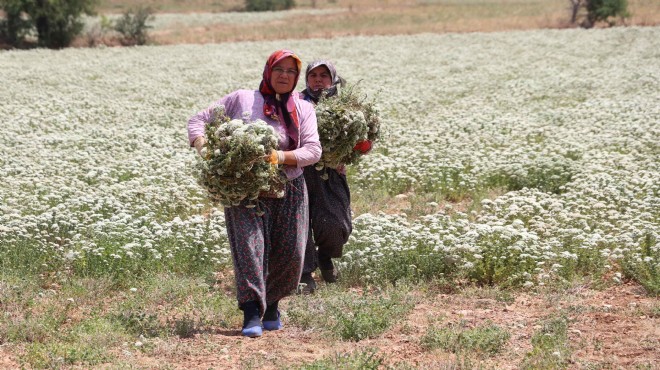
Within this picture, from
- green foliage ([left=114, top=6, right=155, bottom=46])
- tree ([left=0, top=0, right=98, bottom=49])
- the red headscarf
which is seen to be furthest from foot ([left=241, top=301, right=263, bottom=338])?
tree ([left=0, top=0, right=98, bottom=49])

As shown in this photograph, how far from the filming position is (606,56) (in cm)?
2942

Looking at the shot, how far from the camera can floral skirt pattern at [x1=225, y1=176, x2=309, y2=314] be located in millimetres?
6441

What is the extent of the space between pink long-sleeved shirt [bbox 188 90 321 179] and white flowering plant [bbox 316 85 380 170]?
90cm

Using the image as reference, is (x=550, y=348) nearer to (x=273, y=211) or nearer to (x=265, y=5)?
(x=273, y=211)

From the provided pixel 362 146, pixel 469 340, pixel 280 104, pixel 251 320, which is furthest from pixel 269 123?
pixel 469 340

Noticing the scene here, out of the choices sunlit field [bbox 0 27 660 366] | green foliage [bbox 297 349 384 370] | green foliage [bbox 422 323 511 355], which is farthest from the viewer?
sunlit field [bbox 0 27 660 366]

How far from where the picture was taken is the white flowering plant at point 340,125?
25.1 ft

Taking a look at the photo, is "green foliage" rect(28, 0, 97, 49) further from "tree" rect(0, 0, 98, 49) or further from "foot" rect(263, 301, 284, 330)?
"foot" rect(263, 301, 284, 330)

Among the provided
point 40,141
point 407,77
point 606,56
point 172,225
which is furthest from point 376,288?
point 606,56

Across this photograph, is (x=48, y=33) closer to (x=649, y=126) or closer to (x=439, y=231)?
(x=649, y=126)

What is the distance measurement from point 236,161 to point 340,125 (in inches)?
67.6

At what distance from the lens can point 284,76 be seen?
658 centimetres

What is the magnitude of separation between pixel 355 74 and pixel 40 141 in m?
13.0

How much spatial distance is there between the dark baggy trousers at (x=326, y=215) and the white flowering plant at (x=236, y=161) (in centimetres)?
170
